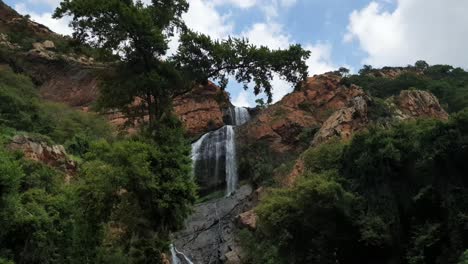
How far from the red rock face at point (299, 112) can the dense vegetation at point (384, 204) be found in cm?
1816

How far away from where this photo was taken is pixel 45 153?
81.1ft

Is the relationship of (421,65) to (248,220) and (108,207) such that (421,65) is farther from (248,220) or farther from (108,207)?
(108,207)

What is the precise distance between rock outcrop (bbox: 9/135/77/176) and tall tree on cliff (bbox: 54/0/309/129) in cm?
947

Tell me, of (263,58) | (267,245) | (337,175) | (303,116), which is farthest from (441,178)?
(303,116)

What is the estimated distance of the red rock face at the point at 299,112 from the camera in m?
39.7

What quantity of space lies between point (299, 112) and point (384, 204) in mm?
23932

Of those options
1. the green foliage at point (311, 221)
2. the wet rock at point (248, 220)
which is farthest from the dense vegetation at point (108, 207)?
the wet rock at point (248, 220)

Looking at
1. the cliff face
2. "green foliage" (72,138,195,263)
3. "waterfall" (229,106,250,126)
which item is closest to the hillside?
"green foliage" (72,138,195,263)

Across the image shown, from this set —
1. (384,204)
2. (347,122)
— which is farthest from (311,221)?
(347,122)

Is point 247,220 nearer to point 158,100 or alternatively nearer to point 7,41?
point 158,100

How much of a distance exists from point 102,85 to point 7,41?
4436 cm

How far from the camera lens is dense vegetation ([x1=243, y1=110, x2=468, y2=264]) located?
16281 millimetres

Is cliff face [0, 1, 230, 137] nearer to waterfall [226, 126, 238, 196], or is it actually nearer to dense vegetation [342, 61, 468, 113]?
waterfall [226, 126, 238, 196]

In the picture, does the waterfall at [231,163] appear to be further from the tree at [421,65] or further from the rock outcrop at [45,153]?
the tree at [421,65]
